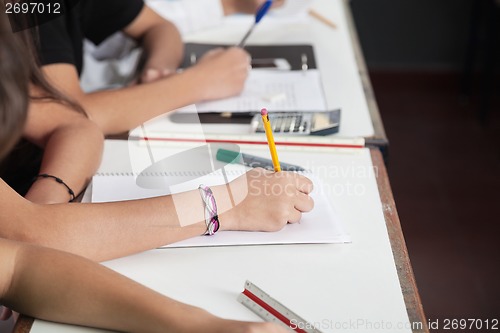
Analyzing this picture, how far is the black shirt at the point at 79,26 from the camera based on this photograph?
146 cm

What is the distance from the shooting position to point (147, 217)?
1.10 meters

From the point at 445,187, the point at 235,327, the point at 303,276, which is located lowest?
the point at 235,327

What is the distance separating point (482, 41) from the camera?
11.7ft

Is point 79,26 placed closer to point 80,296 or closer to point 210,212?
point 210,212

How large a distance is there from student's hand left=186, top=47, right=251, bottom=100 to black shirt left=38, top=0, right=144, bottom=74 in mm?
260

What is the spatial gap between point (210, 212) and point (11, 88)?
1.33ft

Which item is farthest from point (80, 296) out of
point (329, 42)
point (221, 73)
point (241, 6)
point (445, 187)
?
point (445, 187)

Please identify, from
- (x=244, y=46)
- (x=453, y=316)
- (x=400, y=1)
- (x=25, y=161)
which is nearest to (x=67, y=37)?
(x=25, y=161)

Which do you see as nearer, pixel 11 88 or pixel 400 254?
pixel 11 88

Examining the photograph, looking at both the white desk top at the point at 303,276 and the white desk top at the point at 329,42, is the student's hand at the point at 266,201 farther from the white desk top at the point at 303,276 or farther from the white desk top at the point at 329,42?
the white desk top at the point at 329,42

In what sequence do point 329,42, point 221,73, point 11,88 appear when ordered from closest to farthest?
1. point 11,88
2. point 221,73
3. point 329,42

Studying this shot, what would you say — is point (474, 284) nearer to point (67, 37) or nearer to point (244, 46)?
point (244, 46)

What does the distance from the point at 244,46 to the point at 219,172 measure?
2.12 feet

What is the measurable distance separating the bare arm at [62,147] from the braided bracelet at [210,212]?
0.24 m
